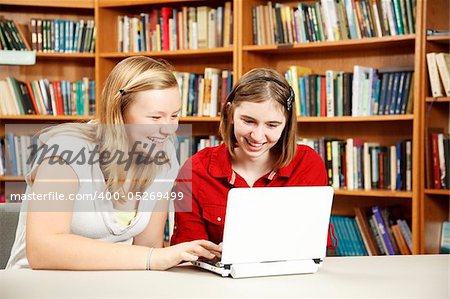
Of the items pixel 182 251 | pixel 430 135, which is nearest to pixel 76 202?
pixel 182 251

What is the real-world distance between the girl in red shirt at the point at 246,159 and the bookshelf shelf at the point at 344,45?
1287 millimetres

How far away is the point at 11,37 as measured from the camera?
4207 mm

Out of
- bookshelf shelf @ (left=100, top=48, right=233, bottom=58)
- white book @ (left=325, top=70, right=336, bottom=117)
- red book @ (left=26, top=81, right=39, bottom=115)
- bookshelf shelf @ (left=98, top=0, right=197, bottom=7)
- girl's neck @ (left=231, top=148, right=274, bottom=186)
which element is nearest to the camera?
girl's neck @ (left=231, top=148, right=274, bottom=186)

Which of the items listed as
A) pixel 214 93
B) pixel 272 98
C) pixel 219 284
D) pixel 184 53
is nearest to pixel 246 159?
pixel 272 98

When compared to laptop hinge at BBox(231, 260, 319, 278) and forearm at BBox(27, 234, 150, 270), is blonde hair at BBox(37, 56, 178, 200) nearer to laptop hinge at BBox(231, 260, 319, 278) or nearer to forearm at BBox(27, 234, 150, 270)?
forearm at BBox(27, 234, 150, 270)

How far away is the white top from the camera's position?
1.83 m

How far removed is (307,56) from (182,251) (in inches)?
95.6

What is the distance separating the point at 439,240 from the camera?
11.5 feet

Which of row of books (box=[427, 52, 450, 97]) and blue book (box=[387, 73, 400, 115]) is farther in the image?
blue book (box=[387, 73, 400, 115])

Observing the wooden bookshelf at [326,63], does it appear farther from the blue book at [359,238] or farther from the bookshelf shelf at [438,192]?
the blue book at [359,238]

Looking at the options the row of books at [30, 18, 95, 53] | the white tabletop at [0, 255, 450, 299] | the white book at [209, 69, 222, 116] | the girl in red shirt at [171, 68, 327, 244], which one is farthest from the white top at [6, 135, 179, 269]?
the row of books at [30, 18, 95, 53]

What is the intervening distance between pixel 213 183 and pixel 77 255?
685 millimetres

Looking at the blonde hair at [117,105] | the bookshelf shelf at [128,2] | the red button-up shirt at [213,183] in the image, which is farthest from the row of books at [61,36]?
the blonde hair at [117,105]

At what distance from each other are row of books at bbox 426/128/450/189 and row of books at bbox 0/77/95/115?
207cm
